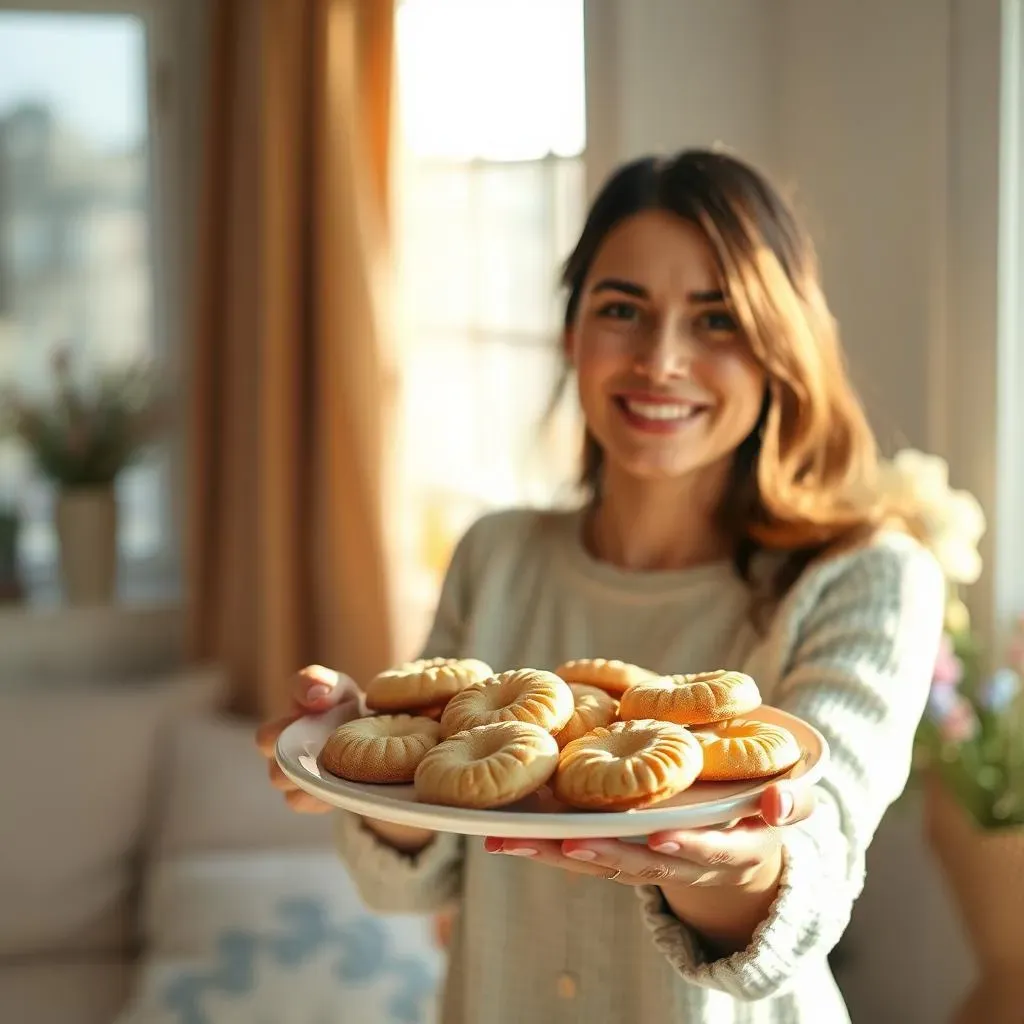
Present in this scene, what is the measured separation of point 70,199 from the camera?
2949 millimetres

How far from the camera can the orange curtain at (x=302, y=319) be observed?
2340mm

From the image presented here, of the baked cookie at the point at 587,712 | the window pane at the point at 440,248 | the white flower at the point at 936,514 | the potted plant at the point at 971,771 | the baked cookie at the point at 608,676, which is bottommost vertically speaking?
the potted plant at the point at 971,771

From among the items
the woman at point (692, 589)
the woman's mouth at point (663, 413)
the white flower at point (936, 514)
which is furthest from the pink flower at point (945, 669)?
the woman's mouth at point (663, 413)

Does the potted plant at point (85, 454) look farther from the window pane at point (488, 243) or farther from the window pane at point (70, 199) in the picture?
the window pane at point (488, 243)

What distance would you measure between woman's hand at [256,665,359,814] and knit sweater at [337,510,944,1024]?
0.68 feet

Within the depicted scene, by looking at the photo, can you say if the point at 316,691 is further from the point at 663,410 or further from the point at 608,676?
the point at 663,410

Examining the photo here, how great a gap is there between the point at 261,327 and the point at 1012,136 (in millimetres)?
1355

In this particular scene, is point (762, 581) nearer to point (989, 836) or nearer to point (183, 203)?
point (989, 836)

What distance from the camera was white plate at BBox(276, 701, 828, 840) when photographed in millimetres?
799

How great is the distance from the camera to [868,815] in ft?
3.61

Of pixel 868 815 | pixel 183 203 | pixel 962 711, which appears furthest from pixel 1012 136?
pixel 183 203

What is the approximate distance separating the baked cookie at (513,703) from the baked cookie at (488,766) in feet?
0.06

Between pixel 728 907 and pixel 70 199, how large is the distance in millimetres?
2501

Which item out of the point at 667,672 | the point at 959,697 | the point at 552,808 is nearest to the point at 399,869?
the point at 667,672
